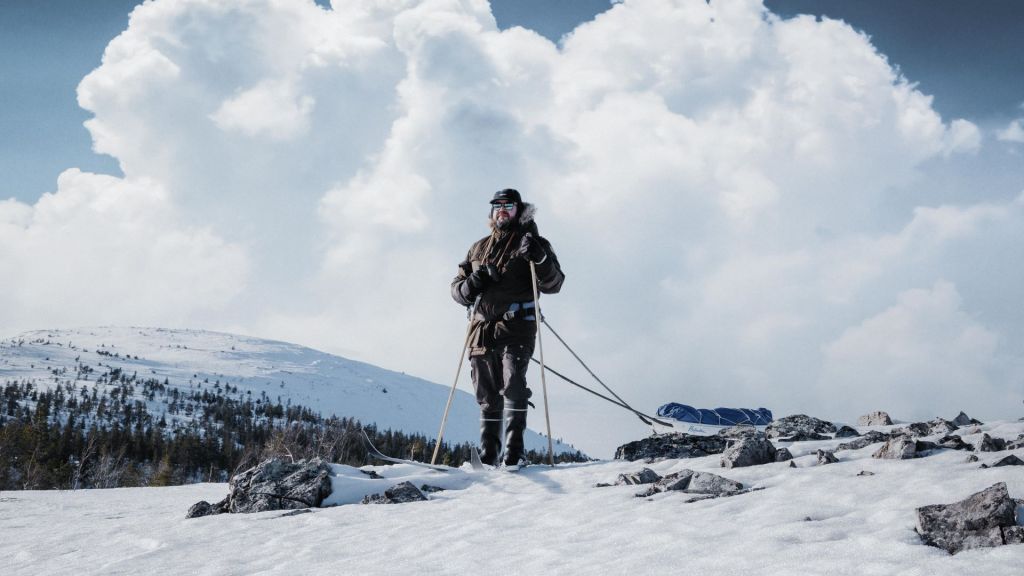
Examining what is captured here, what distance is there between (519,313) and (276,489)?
337cm

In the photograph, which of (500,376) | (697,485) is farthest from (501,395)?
(697,485)

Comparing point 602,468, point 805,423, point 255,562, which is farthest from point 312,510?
point 805,423

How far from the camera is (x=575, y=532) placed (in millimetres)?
4562

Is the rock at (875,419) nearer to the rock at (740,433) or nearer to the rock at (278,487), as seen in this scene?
the rock at (740,433)

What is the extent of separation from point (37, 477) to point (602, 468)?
78458 millimetres

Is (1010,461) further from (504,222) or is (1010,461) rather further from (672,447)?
(504,222)

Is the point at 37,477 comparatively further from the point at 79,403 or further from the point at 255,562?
the point at 79,403

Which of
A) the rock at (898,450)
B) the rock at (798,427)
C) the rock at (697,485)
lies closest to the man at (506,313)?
the rock at (697,485)

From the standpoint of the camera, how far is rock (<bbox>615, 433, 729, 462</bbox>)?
838 centimetres

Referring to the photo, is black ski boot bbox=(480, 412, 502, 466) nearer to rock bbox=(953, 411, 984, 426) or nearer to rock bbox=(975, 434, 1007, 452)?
rock bbox=(975, 434, 1007, 452)

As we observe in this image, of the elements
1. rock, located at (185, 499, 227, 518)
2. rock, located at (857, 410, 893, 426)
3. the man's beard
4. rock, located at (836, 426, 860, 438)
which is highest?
the man's beard

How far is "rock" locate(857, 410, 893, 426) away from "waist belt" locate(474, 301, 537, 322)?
6.52 metres

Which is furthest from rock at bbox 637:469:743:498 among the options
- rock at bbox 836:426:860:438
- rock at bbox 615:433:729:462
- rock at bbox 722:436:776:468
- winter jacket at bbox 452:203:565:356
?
rock at bbox 836:426:860:438

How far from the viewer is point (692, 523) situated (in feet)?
14.4
